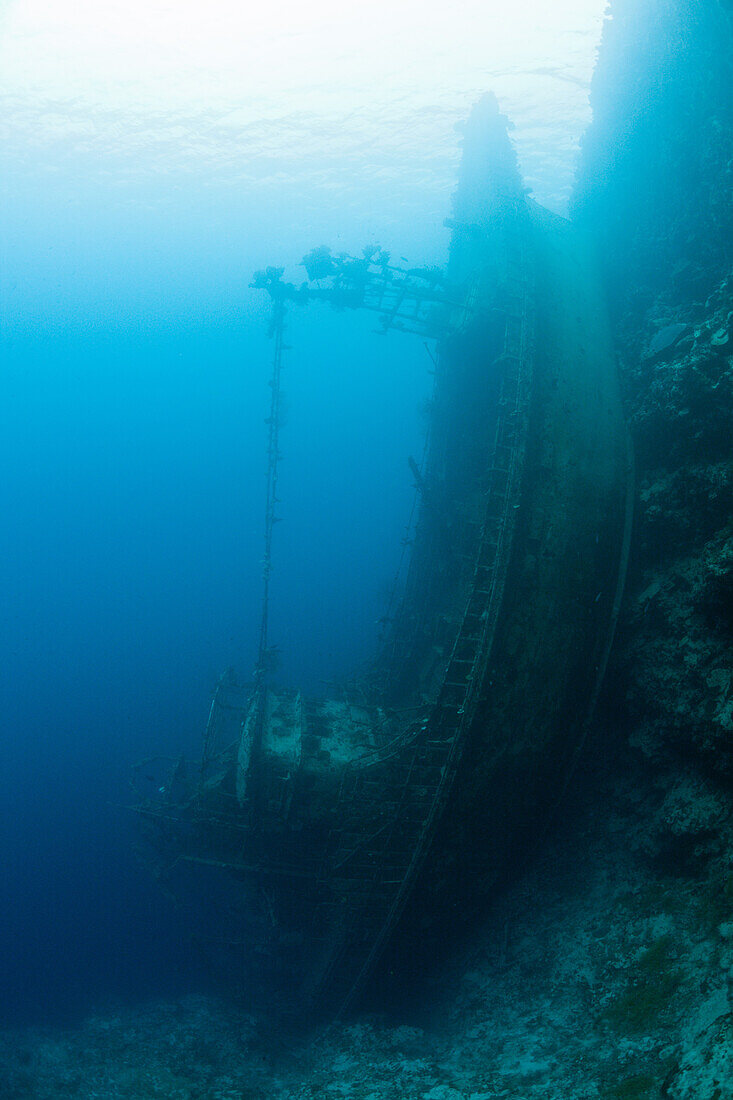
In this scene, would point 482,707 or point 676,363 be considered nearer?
point 482,707

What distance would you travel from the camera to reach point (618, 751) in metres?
7.96

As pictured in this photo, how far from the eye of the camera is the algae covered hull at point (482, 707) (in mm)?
7410

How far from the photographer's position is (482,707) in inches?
286

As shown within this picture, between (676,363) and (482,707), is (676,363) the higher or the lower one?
the higher one

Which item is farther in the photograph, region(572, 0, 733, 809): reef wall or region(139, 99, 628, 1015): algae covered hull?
region(139, 99, 628, 1015): algae covered hull

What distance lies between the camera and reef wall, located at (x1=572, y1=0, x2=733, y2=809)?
6672 millimetres

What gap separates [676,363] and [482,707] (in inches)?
211

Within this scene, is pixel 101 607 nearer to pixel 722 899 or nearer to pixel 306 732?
pixel 306 732

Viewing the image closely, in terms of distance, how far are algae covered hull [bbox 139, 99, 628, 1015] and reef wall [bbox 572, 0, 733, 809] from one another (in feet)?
1.68

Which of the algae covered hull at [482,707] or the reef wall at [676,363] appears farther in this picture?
the algae covered hull at [482,707]

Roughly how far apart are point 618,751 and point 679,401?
4.91 m

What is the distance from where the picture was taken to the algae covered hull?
7.41m

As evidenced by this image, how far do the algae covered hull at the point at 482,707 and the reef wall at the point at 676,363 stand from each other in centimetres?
A: 51

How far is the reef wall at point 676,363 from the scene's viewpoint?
6.67m
